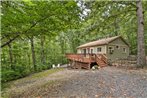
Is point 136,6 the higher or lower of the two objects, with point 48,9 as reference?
higher

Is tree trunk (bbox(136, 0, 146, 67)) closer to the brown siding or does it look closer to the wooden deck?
the wooden deck

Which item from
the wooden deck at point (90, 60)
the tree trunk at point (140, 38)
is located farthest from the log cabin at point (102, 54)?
the tree trunk at point (140, 38)

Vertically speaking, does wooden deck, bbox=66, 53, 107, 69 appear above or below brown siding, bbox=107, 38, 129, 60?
below

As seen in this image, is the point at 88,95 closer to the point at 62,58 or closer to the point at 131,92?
the point at 131,92

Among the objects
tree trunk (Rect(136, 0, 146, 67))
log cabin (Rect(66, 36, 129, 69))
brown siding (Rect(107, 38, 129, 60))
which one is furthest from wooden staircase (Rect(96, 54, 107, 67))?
brown siding (Rect(107, 38, 129, 60))

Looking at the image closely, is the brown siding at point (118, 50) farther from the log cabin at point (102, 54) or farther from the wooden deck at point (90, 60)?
the wooden deck at point (90, 60)

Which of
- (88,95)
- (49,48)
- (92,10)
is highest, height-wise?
(92,10)

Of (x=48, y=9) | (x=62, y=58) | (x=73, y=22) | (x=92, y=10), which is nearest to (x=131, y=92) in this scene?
(x=73, y=22)

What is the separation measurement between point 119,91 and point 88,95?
1.51 m

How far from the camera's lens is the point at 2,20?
7.54 m

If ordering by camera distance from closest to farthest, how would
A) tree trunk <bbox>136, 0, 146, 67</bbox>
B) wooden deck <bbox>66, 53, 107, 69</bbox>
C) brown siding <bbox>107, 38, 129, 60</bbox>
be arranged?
1. tree trunk <bbox>136, 0, 146, 67</bbox>
2. wooden deck <bbox>66, 53, 107, 69</bbox>
3. brown siding <bbox>107, 38, 129, 60</bbox>

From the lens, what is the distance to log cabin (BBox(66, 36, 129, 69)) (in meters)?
19.4

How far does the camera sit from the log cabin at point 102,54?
763 inches

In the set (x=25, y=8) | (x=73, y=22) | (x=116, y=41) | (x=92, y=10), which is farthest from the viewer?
(x=116, y=41)
